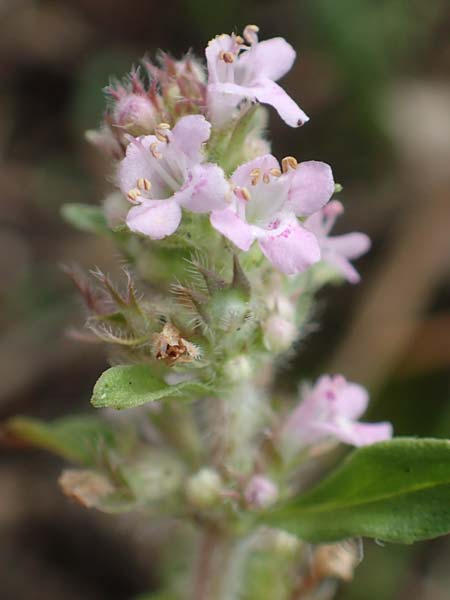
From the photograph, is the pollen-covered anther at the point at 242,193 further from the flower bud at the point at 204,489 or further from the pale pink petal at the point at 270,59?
the flower bud at the point at 204,489

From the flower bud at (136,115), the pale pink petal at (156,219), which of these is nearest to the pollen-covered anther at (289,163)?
the pale pink petal at (156,219)

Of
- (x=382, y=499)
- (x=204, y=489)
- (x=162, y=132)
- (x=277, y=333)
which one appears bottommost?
(x=204, y=489)

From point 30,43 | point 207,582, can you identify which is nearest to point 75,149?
point 30,43

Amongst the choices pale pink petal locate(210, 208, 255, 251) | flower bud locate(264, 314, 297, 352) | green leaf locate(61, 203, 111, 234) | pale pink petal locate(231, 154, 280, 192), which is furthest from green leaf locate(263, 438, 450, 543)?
Answer: green leaf locate(61, 203, 111, 234)

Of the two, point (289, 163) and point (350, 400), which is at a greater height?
point (289, 163)

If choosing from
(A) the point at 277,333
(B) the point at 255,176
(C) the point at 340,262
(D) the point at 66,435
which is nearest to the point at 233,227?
(B) the point at 255,176

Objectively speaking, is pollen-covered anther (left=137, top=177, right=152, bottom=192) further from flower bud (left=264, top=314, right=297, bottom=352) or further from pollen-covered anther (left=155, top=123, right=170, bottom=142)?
flower bud (left=264, top=314, right=297, bottom=352)

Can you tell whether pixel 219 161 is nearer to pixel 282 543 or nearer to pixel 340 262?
pixel 340 262
